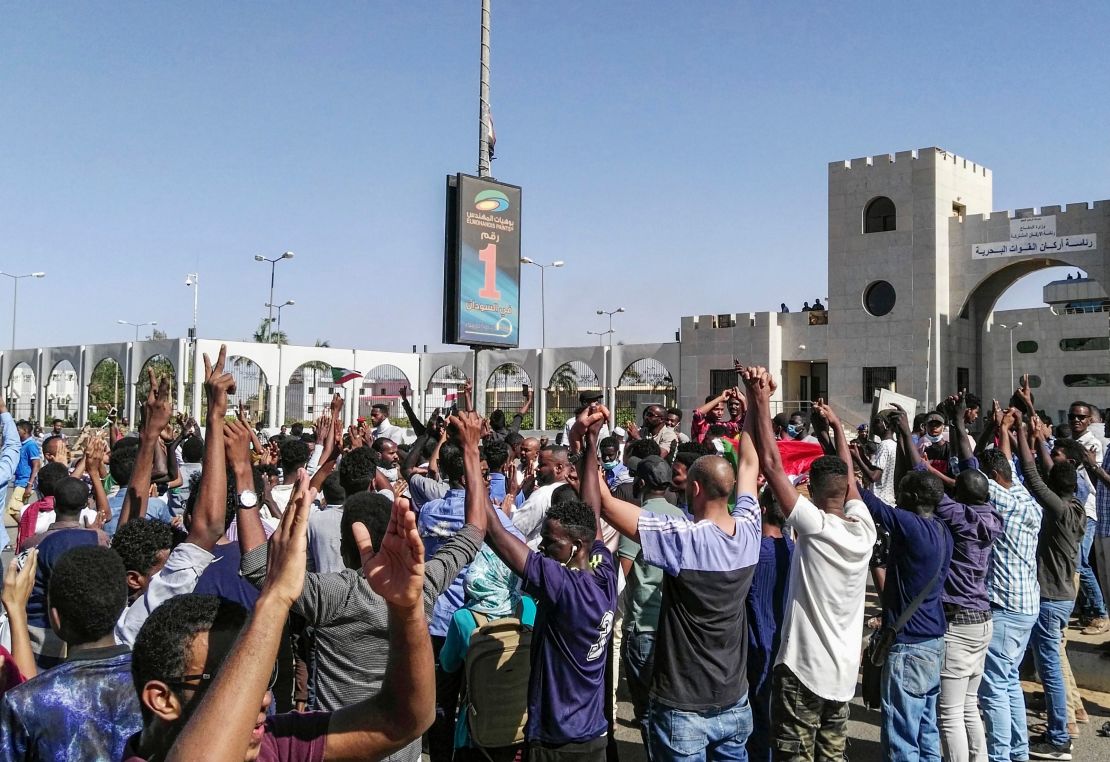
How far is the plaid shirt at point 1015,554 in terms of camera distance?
213 inches

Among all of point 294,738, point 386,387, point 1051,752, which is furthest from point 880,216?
point 294,738

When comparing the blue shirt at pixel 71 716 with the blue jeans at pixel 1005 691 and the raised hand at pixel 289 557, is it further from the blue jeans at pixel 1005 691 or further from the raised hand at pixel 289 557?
the blue jeans at pixel 1005 691

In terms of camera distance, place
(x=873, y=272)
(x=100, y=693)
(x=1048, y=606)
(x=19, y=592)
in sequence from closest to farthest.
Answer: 1. (x=100, y=693)
2. (x=19, y=592)
3. (x=1048, y=606)
4. (x=873, y=272)

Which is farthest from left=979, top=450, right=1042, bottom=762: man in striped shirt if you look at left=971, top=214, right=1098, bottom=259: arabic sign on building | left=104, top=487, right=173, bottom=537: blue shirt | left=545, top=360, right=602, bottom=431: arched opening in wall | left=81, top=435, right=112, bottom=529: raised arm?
left=545, top=360, right=602, bottom=431: arched opening in wall

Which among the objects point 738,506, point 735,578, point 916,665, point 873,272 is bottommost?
point 916,665

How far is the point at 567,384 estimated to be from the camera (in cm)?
4194

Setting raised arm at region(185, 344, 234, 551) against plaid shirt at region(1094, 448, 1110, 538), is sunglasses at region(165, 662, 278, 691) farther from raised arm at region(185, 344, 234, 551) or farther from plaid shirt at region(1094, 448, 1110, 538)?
plaid shirt at region(1094, 448, 1110, 538)

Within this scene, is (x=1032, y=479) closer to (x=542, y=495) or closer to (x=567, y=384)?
(x=542, y=495)

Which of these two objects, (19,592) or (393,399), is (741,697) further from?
(393,399)

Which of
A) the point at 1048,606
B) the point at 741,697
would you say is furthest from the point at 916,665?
the point at 1048,606

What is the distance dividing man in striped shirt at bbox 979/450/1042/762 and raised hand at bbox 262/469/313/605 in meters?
4.70

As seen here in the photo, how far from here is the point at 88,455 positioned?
19.9ft

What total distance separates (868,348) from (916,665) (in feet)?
103

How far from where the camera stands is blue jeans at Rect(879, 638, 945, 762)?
4613mm
